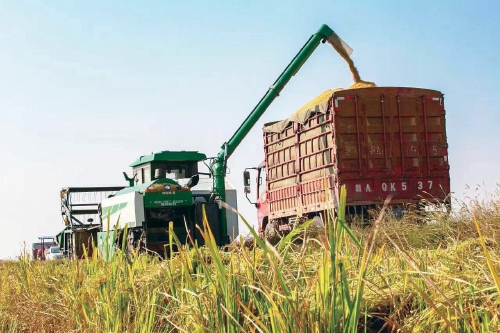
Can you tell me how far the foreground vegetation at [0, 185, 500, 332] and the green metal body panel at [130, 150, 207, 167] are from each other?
9774 millimetres

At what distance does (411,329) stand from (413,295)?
369 mm

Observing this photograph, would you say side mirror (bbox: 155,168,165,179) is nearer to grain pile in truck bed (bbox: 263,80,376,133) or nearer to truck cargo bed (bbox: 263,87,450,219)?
grain pile in truck bed (bbox: 263,80,376,133)

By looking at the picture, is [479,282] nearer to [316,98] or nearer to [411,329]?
[411,329]

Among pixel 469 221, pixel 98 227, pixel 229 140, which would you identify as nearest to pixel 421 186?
pixel 469 221

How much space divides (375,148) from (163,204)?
5.10m

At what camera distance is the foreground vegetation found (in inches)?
117

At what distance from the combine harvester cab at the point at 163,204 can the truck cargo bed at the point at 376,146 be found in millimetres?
2614

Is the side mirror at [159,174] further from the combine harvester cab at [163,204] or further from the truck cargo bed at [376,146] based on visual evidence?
the truck cargo bed at [376,146]

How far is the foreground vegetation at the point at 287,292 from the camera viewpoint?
2980 mm

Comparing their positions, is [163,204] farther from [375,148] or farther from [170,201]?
[375,148]

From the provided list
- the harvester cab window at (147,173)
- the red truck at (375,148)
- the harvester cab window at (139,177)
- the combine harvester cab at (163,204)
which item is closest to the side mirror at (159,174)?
the combine harvester cab at (163,204)

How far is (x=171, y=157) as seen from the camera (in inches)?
722

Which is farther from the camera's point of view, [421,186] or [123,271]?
[421,186]

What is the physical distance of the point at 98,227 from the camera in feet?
68.3
